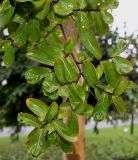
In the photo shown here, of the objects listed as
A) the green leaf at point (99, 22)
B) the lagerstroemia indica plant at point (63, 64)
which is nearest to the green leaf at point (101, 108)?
the lagerstroemia indica plant at point (63, 64)

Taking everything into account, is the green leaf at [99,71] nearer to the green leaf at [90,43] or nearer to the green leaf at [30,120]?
the green leaf at [90,43]

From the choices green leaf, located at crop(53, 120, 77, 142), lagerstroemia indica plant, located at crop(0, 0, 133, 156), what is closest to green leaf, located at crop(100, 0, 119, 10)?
lagerstroemia indica plant, located at crop(0, 0, 133, 156)

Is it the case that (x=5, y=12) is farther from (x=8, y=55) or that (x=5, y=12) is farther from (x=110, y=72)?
(x=110, y=72)

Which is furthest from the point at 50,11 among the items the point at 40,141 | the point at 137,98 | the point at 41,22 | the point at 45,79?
the point at 137,98

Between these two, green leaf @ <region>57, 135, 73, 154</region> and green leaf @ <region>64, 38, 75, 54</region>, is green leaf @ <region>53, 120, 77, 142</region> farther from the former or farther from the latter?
green leaf @ <region>64, 38, 75, 54</region>

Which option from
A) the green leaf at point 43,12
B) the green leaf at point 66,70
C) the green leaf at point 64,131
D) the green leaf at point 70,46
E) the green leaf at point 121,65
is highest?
the green leaf at point 43,12

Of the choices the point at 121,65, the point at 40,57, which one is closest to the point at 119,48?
the point at 121,65
